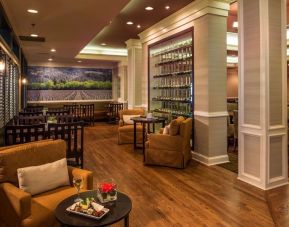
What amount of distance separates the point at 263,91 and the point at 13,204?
11.1 ft

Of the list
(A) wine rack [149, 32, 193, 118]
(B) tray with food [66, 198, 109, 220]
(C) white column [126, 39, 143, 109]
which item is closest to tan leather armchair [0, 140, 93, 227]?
(B) tray with food [66, 198, 109, 220]

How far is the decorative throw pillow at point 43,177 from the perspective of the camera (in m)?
2.45

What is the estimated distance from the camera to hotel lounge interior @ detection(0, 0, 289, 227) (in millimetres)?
2484

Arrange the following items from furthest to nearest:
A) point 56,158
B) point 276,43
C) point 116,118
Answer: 1. point 116,118
2. point 276,43
3. point 56,158

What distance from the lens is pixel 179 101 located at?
6227 millimetres

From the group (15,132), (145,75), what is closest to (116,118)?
(145,75)

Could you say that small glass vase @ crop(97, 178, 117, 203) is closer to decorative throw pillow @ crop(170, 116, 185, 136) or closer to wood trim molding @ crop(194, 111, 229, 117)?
decorative throw pillow @ crop(170, 116, 185, 136)

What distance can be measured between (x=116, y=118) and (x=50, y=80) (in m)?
3.57

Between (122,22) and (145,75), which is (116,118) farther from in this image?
(122,22)

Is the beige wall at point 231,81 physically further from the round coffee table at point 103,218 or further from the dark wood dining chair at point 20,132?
the round coffee table at point 103,218

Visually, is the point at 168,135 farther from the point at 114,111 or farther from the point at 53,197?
the point at 114,111

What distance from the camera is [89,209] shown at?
1988mm

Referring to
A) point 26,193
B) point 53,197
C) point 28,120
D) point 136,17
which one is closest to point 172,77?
point 136,17

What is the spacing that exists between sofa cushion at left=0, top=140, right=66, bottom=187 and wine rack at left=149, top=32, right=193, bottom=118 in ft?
11.1
